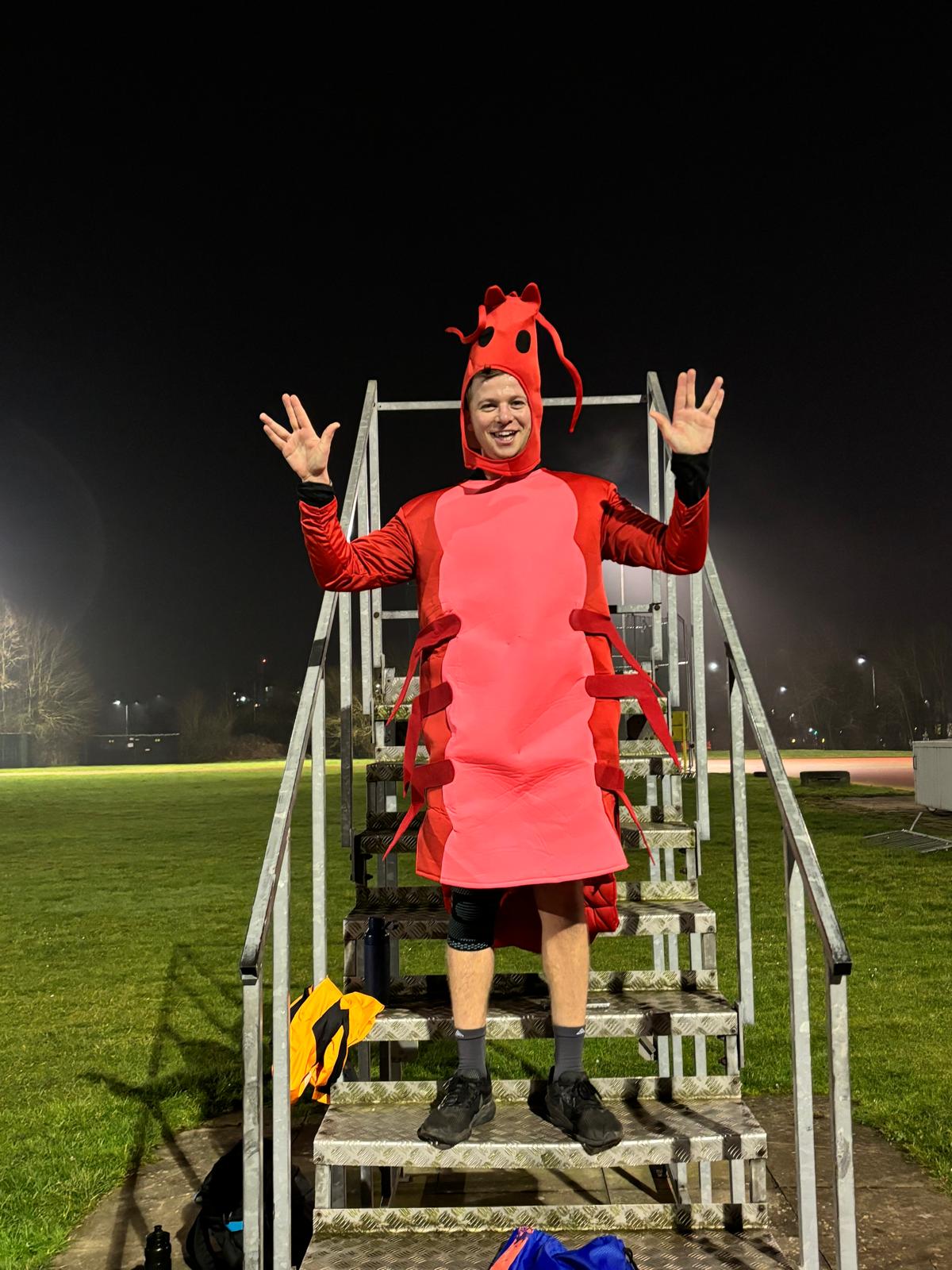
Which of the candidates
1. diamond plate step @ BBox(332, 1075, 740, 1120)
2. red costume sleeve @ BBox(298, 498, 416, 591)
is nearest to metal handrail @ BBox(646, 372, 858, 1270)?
diamond plate step @ BBox(332, 1075, 740, 1120)

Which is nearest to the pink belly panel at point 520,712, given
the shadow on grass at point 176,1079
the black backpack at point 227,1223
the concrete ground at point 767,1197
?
the black backpack at point 227,1223

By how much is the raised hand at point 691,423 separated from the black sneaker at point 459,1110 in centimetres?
168

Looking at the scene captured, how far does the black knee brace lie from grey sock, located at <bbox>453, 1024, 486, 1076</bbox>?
0.67ft

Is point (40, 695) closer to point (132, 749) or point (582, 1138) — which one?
point (132, 749)

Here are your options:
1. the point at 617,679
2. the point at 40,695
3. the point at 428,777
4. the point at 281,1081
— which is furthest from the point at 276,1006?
the point at 40,695

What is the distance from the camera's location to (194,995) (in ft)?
24.1

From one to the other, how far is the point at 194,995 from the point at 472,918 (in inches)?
203

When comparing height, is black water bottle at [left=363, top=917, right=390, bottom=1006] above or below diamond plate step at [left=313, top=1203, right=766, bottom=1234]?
above

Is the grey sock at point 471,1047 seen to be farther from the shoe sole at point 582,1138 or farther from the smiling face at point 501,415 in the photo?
the smiling face at point 501,415

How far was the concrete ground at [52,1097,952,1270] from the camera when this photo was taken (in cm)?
342

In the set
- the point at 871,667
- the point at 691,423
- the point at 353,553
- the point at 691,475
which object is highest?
the point at 871,667

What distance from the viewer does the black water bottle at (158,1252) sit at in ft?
9.78

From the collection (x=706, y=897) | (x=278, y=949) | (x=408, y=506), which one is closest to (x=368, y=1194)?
(x=278, y=949)

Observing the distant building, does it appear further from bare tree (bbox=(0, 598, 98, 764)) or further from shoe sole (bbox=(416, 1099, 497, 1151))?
shoe sole (bbox=(416, 1099, 497, 1151))
